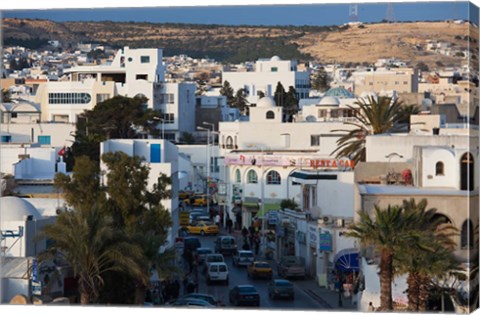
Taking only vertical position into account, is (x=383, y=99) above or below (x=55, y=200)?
above

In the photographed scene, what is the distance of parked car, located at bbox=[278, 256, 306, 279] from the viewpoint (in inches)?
1412

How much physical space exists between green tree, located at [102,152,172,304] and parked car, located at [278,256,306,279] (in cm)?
587

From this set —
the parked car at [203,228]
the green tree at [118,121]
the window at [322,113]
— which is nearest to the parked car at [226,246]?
the parked car at [203,228]

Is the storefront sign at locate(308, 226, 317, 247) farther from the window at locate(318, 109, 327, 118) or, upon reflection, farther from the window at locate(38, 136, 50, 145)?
the window at locate(318, 109, 327, 118)

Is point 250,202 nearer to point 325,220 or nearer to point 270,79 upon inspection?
point 325,220

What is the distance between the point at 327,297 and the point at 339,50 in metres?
132

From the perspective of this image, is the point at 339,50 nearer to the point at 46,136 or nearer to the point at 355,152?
the point at 46,136

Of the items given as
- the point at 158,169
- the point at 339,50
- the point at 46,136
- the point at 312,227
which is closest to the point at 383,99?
the point at 312,227

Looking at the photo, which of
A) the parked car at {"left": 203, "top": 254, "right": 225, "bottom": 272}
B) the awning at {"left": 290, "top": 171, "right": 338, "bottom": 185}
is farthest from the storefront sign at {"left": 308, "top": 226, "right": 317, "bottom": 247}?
the parked car at {"left": 203, "top": 254, "right": 225, "bottom": 272}

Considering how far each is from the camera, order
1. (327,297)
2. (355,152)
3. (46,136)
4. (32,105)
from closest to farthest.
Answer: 1. (327,297)
2. (355,152)
3. (46,136)
4. (32,105)

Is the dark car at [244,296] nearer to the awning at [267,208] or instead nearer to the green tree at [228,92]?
the awning at [267,208]

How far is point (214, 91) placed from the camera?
368 feet

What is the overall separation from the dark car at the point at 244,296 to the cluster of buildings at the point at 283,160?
7.49ft

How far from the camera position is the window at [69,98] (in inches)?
2958
